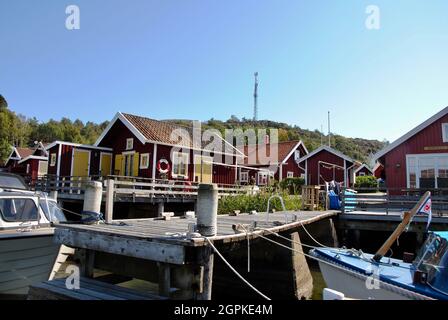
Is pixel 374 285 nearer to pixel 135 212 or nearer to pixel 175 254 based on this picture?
pixel 175 254

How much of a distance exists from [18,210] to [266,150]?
33.6 metres

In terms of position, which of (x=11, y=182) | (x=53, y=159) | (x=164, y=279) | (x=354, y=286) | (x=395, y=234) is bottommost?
(x=354, y=286)

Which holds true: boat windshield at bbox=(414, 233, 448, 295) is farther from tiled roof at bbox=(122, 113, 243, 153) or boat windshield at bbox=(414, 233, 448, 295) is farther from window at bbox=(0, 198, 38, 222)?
tiled roof at bbox=(122, 113, 243, 153)

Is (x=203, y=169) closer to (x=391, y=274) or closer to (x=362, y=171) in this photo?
(x=391, y=274)

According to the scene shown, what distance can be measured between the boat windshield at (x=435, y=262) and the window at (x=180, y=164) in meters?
18.3

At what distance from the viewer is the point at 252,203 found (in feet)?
48.8

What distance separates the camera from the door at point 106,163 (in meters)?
24.7

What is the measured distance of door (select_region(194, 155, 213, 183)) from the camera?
2483cm

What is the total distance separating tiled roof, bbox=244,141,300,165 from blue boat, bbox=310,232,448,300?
3097 cm

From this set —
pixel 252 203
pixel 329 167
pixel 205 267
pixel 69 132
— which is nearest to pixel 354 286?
pixel 205 267

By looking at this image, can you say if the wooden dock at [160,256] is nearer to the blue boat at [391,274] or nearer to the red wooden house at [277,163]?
the blue boat at [391,274]

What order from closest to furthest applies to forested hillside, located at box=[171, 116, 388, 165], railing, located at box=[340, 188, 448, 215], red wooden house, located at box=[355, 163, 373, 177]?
1. railing, located at box=[340, 188, 448, 215]
2. red wooden house, located at box=[355, 163, 373, 177]
3. forested hillside, located at box=[171, 116, 388, 165]

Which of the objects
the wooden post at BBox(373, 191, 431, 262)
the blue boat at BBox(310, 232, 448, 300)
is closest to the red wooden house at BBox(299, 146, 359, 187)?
the wooden post at BBox(373, 191, 431, 262)

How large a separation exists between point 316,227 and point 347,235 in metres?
2.28
